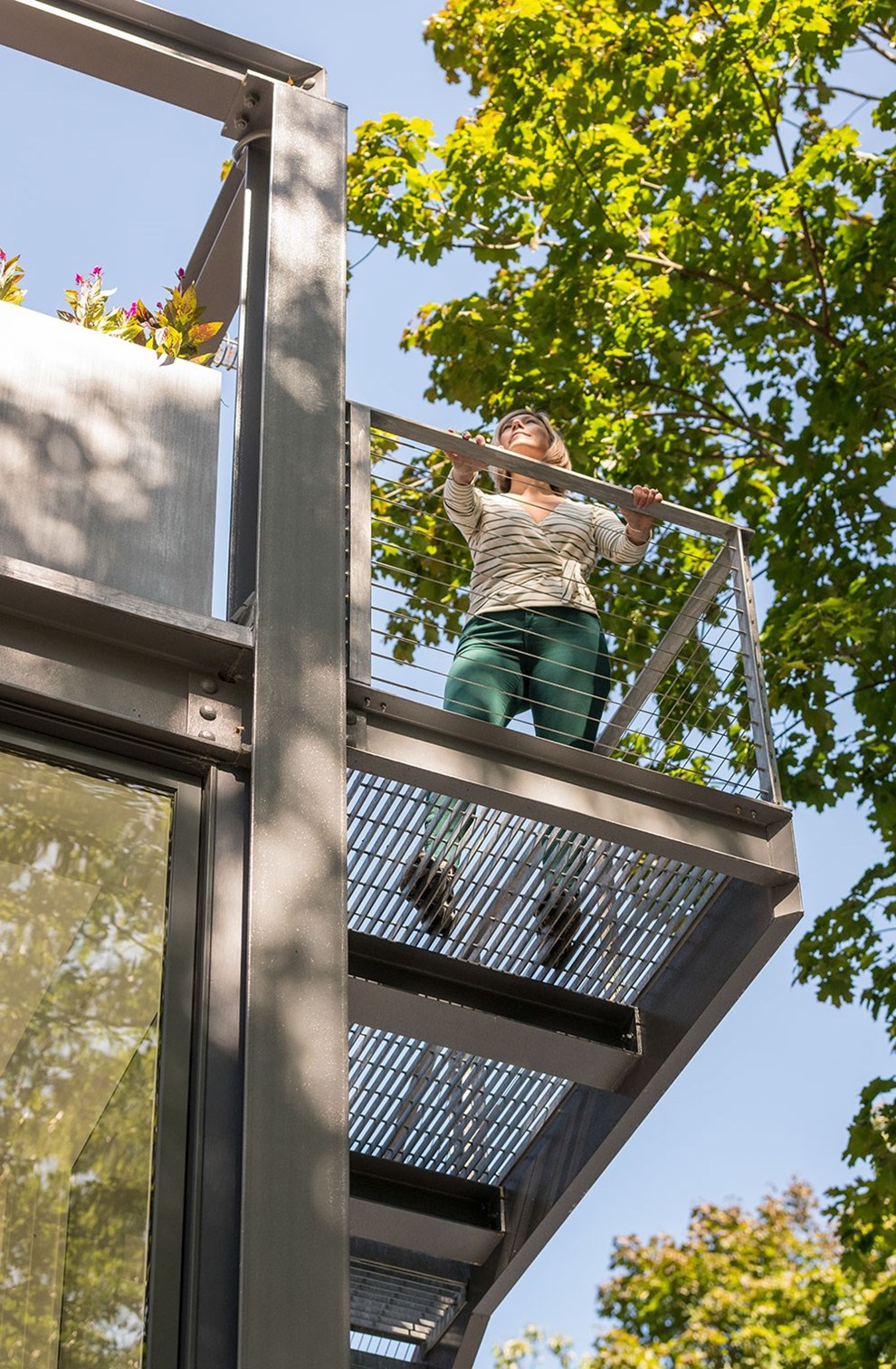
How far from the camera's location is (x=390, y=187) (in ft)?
40.2

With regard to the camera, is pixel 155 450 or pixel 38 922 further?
pixel 155 450

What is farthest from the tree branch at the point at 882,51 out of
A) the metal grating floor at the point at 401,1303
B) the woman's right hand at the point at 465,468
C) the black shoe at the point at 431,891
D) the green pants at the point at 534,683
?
the metal grating floor at the point at 401,1303

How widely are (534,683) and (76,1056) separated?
231cm

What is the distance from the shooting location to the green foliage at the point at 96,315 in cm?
543

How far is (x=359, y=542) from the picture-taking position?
5.30 meters

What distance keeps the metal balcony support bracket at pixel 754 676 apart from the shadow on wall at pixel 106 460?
6.10 feet

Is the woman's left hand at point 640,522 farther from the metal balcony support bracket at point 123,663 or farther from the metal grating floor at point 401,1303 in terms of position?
the metal grating floor at point 401,1303

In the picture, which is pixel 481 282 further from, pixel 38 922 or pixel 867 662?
pixel 38 922

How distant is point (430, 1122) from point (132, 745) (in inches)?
96.8

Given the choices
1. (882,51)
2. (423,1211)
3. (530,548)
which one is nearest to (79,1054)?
(530,548)

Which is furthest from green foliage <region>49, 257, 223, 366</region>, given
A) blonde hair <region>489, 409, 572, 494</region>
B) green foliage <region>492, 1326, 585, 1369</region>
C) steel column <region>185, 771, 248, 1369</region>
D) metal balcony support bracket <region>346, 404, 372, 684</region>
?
green foliage <region>492, 1326, 585, 1369</region>

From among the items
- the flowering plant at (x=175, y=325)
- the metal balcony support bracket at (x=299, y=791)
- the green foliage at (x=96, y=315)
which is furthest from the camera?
the green foliage at (x=96, y=315)

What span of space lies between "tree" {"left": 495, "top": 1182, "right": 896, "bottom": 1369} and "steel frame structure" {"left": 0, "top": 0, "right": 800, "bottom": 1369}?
1411 cm

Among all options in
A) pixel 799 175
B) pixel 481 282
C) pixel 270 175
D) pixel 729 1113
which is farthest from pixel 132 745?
pixel 729 1113
